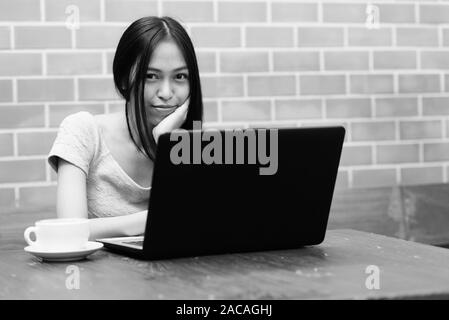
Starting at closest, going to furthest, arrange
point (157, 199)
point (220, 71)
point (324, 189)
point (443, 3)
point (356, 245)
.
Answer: point (157, 199), point (324, 189), point (356, 245), point (220, 71), point (443, 3)

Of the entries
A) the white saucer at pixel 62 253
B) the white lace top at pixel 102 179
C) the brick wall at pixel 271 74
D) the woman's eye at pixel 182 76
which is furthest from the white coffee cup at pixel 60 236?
the brick wall at pixel 271 74

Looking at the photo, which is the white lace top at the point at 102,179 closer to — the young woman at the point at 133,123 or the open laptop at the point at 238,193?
the young woman at the point at 133,123

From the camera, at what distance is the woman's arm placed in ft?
5.58

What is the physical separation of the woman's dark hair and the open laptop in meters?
0.68

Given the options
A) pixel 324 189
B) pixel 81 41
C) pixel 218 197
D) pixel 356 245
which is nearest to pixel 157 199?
pixel 218 197

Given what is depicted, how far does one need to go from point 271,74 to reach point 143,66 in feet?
2.85

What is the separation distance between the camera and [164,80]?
2.05 metres

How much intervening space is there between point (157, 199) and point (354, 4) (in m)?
1.85

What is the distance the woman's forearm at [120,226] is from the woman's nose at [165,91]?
0.42 metres

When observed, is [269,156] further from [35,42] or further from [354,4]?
[354,4]

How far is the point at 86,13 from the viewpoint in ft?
8.46
